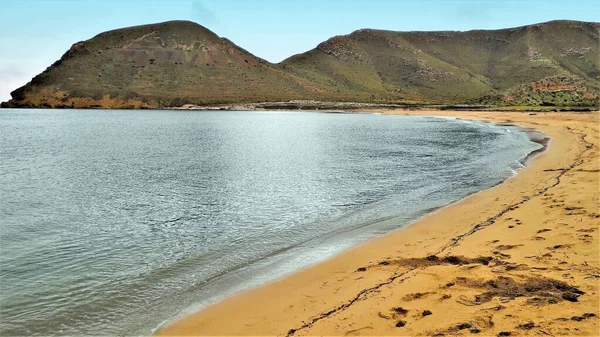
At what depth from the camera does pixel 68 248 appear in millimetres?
13953

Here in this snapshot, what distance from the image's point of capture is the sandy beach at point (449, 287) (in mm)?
7297

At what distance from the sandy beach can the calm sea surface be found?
1.17m

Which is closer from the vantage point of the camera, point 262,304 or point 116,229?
point 262,304

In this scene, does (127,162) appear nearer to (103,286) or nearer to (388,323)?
(103,286)

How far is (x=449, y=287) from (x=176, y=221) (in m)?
11.8

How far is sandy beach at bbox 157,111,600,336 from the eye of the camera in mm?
7297

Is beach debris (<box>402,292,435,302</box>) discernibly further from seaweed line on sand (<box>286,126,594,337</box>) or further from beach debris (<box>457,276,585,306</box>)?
seaweed line on sand (<box>286,126,594,337</box>)

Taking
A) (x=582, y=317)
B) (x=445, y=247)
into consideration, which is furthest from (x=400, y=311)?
(x=445, y=247)

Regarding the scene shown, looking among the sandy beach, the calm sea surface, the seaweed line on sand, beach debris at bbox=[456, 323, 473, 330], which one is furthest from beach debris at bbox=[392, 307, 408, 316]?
the calm sea surface

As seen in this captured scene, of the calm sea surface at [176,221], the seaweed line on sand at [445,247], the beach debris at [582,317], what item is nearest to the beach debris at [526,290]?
the beach debris at [582,317]

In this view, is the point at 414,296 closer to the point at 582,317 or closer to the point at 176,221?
the point at 582,317

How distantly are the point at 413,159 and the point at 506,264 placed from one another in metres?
27.4

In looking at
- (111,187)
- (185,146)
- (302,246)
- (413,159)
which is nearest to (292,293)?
(302,246)

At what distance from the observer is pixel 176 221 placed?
1750cm
